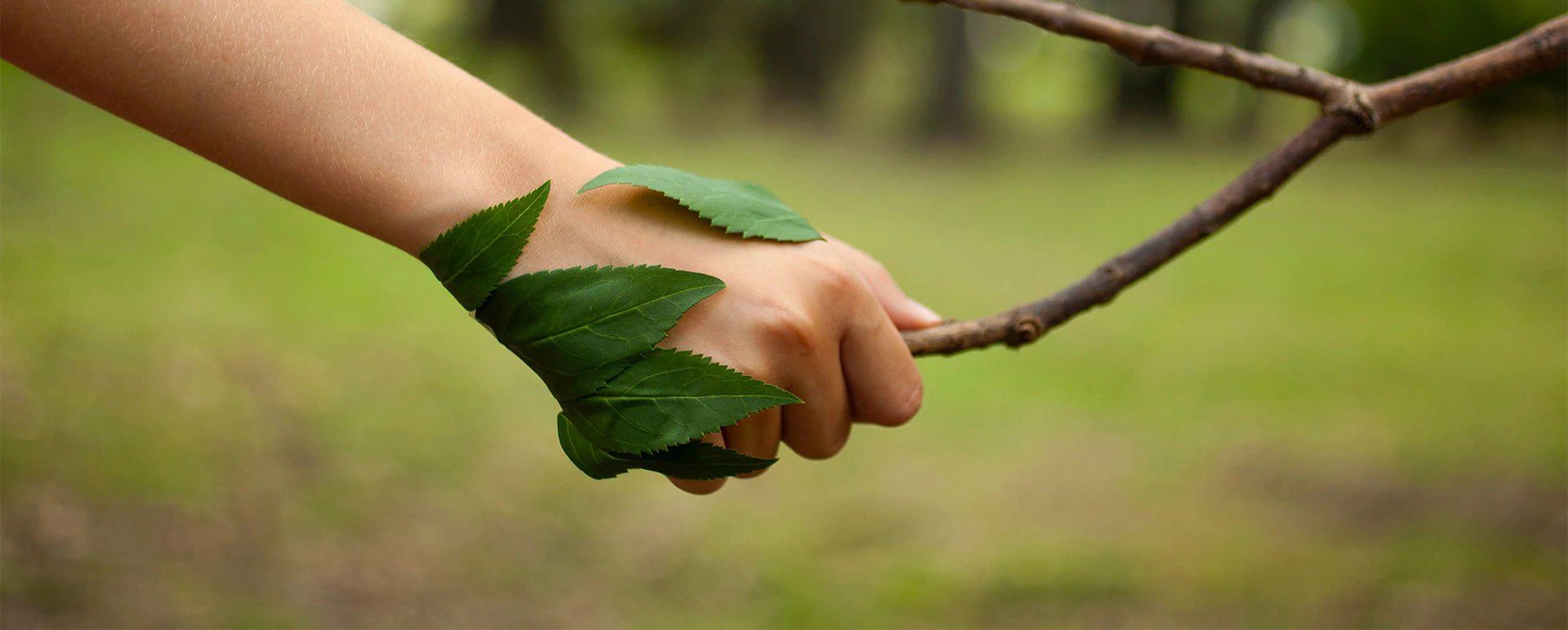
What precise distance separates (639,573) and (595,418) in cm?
297

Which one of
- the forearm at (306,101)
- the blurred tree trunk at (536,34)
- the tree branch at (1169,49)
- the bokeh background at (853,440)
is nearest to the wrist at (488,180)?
the forearm at (306,101)

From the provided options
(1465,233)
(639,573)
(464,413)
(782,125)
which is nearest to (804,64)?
(782,125)

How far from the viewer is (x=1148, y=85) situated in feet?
53.1

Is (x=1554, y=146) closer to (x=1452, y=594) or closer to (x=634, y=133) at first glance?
(x=634, y=133)

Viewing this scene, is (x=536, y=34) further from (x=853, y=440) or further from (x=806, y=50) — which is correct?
(x=853, y=440)

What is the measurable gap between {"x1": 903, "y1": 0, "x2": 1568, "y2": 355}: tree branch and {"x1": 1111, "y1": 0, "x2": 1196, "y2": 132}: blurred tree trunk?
1508cm

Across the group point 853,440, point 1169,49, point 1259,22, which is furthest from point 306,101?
point 1259,22

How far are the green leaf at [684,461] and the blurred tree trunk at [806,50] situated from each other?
14522 millimetres

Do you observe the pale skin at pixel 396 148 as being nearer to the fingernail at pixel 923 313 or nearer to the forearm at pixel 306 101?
the forearm at pixel 306 101

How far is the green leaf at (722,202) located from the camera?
1034 mm

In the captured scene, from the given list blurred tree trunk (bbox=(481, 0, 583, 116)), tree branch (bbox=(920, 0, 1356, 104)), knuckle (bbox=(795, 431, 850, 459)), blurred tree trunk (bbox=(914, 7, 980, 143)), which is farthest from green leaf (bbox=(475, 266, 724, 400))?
blurred tree trunk (bbox=(481, 0, 583, 116))

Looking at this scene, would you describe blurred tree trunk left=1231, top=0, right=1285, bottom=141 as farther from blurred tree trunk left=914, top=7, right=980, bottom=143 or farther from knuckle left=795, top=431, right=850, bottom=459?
knuckle left=795, top=431, right=850, bottom=459

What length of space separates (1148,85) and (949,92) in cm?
360

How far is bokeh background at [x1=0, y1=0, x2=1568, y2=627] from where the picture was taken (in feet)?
12.2
